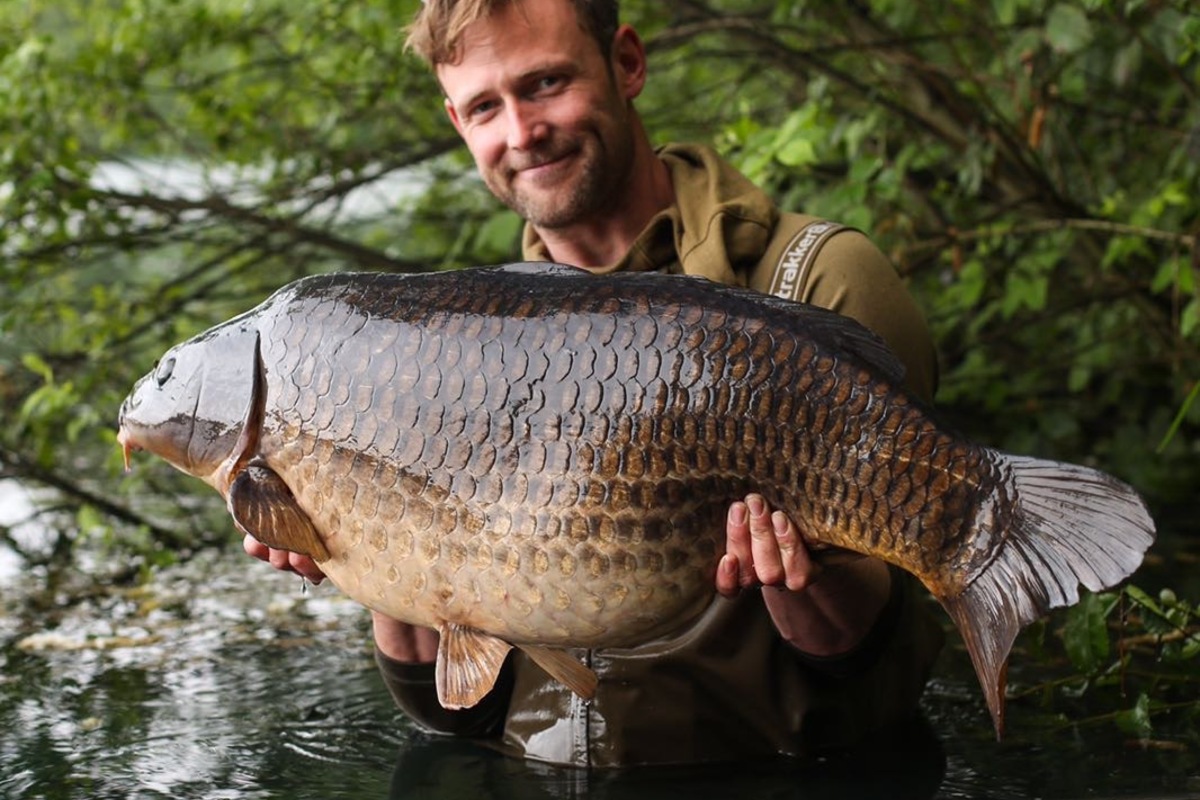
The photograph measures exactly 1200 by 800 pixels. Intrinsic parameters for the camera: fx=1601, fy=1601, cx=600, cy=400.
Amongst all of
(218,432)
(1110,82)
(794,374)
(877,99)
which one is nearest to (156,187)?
(877,99)

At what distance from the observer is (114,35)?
5531mm

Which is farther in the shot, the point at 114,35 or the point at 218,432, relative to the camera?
the point at 114,35

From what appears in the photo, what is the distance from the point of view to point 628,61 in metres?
3.18

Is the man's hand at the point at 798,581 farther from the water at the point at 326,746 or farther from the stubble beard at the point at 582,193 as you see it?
the stubble beard at the point at 582,193

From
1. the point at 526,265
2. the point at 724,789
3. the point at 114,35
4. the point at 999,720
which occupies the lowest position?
the point at 724,789

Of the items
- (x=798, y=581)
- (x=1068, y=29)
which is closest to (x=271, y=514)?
(x=798, y=581)

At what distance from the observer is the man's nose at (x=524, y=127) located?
2912 mm

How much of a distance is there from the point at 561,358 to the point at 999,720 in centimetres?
77

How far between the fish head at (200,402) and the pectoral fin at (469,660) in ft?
1.44

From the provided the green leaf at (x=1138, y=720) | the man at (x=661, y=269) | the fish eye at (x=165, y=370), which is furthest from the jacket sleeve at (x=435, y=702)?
the green leaf at (x=1138, y=720)

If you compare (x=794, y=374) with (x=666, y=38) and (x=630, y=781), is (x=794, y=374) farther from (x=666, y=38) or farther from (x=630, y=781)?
(x=666, y=38)

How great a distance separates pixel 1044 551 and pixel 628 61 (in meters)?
1.51

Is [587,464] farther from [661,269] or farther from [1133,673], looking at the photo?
[1133,673]

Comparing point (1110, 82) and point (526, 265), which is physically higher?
point (1110, 82)
